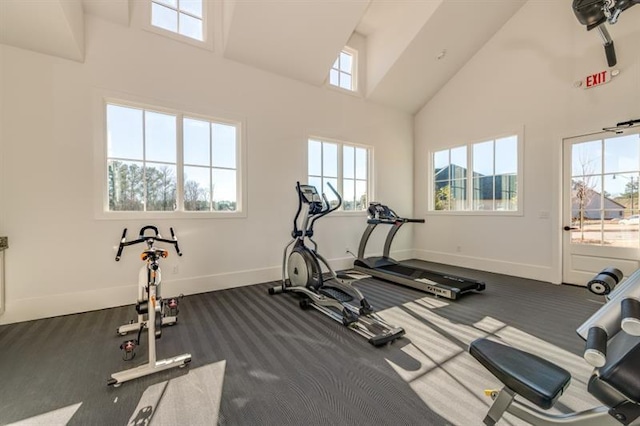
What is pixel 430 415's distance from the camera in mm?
1726

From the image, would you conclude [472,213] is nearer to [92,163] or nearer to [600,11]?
[600,11]

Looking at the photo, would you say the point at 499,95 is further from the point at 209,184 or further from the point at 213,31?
the point at 209,184

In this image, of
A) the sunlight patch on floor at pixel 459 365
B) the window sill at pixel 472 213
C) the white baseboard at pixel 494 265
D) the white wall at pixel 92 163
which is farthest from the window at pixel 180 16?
the white baseboard at pixel 494 265

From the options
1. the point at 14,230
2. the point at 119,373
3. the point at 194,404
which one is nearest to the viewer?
the point at 194,404

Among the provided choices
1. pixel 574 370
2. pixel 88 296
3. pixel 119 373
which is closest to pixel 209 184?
pixel 88 296

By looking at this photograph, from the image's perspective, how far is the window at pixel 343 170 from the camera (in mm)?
5438

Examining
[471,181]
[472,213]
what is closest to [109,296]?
[472,213]

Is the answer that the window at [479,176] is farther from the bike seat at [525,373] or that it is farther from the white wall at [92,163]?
the bike seat at [525,373]

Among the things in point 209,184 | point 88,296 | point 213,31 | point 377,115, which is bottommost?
point 88,296

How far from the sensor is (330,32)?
455cm

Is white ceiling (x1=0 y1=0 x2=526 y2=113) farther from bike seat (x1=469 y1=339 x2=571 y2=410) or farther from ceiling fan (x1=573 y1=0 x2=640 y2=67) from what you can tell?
bike seat (x1=469 y1=339 x2=571 y2=410)

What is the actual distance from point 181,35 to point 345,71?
3174 mm

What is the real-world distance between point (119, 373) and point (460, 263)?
586cm

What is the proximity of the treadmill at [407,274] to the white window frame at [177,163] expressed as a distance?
7.61 feet
